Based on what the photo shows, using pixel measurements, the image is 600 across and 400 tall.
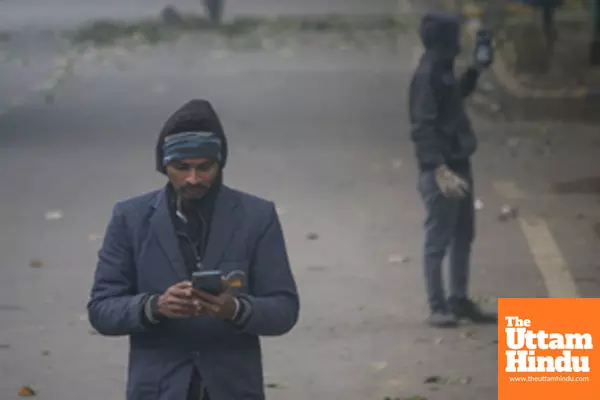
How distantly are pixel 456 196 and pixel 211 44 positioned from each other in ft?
57.5

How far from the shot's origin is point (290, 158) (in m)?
15.8

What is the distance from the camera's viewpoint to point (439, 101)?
8.81 m

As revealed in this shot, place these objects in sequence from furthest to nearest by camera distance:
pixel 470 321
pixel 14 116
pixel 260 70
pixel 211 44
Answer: pixel 211 44, pixel 260 70, pixel 14 116, pixel 470 321

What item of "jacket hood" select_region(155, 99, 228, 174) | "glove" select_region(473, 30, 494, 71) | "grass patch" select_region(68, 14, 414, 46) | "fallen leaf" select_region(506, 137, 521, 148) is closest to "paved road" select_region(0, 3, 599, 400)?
"fallen leaf" select_region(506, 137, 521, 148)

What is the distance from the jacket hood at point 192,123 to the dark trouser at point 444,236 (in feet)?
13.7

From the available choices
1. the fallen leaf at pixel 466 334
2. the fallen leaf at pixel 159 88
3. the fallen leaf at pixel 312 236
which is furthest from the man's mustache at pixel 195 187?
the fallen leaf at pixel 159 88

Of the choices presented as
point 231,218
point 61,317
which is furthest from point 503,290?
point 231,218

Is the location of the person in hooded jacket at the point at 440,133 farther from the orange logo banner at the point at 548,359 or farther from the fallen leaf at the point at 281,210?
Result: the fallen leaf at the point at 281,210

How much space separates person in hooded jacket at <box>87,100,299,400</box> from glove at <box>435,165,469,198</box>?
3919 mm

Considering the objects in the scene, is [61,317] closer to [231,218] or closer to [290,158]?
[231,218]

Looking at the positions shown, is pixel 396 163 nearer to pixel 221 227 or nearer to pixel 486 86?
pixel 486 86

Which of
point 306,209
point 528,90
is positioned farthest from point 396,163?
point 528,90

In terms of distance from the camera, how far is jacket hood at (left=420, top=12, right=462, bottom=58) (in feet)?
29.0

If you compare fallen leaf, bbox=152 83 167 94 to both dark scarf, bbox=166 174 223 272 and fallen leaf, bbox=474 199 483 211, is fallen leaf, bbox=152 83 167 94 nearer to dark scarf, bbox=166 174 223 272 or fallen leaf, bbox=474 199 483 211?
fallen leaf, bbox=474 199 483 211
